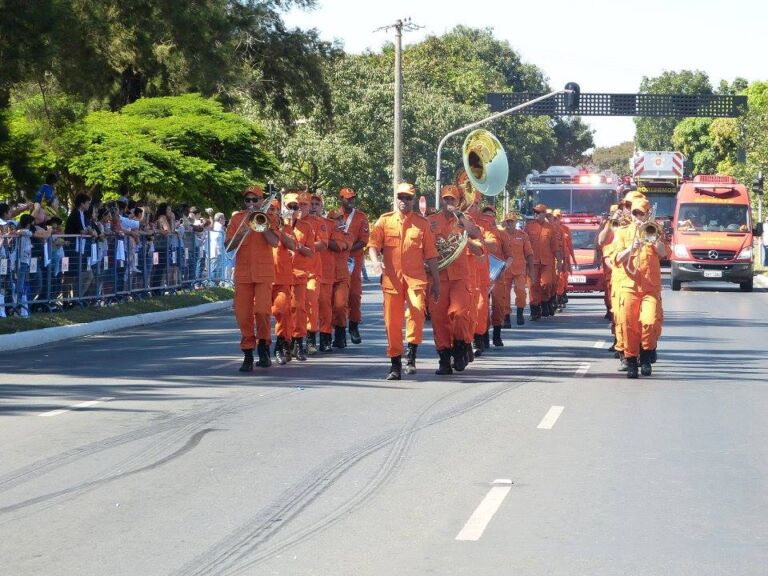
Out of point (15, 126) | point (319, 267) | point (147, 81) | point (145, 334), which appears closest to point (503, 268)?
point (319, 267)

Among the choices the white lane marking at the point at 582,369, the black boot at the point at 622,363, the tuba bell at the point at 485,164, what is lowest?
the white lane marking at the point at 582,369

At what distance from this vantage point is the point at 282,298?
17.5m

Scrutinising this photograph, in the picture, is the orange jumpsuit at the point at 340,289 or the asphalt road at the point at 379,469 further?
the orange jumpsuit at the point at 340,289

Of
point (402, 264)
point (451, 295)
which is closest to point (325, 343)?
point (451, 295)

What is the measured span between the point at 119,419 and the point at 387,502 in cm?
414

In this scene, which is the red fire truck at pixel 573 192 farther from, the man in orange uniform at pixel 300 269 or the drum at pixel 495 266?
the man in orange uniform at pixel 300 269

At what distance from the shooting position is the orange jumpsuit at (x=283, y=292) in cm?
1738

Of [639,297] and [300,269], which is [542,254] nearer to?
[300,269]

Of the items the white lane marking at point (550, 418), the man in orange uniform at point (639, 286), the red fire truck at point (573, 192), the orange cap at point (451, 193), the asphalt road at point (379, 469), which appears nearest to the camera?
the asphalt road at point (379, 469)

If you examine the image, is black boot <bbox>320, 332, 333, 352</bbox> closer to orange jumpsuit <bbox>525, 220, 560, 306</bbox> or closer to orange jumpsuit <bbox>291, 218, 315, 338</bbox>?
orange jumpsuit <bbox>291, 218, 315, 338</bbox>

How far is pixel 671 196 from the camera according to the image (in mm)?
48656

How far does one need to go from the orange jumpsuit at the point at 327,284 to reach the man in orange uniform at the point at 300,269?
778 mm

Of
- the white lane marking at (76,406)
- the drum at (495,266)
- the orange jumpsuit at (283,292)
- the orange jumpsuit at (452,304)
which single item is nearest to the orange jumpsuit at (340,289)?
the orange jumpsuit at (283,292)

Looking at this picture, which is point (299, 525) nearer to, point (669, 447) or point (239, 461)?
point (239, 461)
